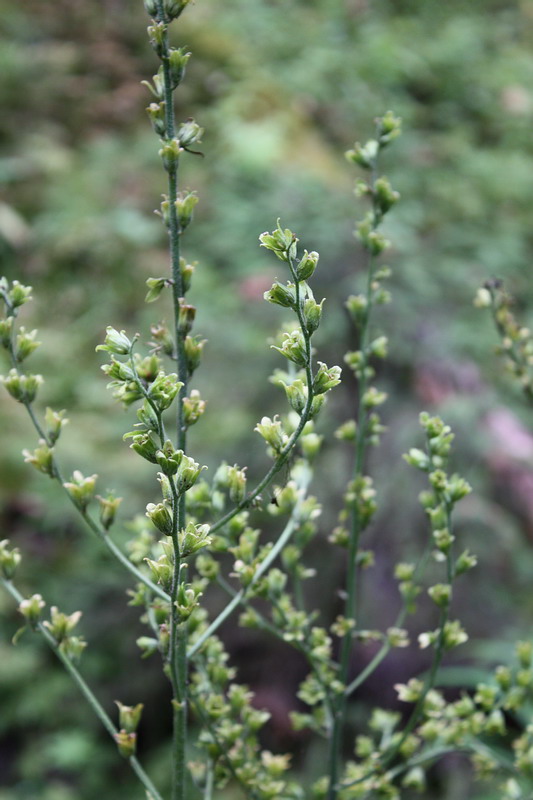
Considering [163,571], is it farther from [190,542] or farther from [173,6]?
[173,6]

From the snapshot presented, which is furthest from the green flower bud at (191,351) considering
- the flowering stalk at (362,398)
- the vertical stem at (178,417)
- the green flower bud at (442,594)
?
the green flower bud at (442,594)

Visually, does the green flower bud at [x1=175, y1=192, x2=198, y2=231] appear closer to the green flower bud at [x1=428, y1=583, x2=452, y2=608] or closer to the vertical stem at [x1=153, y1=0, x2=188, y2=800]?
the vertical stem at [x1=153, y1=0, x2=188, y2=800]

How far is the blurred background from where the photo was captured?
7.47ft

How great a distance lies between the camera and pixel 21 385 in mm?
691

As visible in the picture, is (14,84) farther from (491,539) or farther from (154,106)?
(154,106)

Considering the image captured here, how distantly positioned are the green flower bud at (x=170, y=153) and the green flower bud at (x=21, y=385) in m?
0.22

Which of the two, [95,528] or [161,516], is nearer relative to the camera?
[161,516]

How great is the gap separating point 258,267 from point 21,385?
2578 mm

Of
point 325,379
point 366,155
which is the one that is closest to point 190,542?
point 325,379

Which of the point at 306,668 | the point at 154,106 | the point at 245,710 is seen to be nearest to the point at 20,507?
the point at 306,668

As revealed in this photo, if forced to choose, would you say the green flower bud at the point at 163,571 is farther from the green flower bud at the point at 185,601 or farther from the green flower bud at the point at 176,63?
the green flower bud at the point at 176,63

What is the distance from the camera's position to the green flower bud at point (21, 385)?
0.68 meters

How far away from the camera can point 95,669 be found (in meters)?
2.35

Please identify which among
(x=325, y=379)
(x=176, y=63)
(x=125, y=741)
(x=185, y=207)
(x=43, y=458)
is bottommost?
(x=125, y=741)
